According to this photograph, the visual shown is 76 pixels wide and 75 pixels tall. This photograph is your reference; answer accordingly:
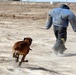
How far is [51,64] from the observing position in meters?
11.2

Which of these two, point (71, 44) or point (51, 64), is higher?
point (51, 64)

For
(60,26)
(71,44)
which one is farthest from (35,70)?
(71,44)

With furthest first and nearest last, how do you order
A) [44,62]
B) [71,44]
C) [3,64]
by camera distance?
1. [71,44]
2. [44,62]
3. [3,64]

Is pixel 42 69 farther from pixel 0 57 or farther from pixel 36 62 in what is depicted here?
pixel 0 57

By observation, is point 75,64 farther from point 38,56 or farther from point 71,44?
point 71,44

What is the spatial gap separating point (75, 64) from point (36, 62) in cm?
109

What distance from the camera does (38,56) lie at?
1273 centimetres

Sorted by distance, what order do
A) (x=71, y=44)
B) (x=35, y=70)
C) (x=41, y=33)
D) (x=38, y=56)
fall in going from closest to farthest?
(x=35, y=70), (x=38, y=56), (x=71, y=44), (x=41, y=33)

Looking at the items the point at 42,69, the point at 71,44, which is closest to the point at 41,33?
the point at 71,44

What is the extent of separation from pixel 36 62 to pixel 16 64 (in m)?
0.98

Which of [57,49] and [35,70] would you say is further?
[57,49]

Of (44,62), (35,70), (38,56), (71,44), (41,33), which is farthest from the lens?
(41,33)

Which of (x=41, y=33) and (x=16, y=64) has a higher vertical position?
(x=16, y=64)

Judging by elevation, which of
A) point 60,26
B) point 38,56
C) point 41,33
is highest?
point 60,26
